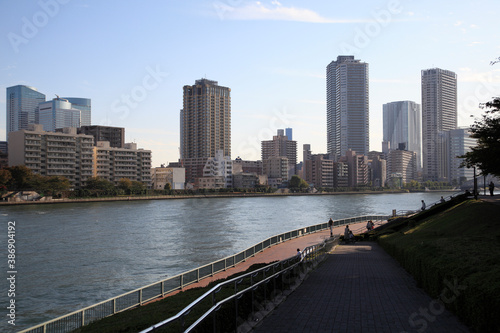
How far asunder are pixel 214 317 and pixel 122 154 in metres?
145

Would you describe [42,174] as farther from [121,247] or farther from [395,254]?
[395,254]

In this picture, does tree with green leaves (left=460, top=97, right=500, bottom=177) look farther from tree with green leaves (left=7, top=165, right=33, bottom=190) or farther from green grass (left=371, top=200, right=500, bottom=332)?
tree with green leaves (left=7, top=165, right=33, bottom=190)

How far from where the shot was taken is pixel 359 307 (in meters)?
11.5

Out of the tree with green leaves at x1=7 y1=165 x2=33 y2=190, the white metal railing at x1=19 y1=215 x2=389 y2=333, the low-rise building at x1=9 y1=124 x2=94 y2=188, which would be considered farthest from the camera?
the low-rise building at x1=9 y1=124 x2=94 y2=188

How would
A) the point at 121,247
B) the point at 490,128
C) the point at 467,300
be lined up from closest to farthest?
the point at 467,300
the point at 490,128
the point at 121,247

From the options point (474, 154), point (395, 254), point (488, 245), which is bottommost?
point (395, 254)

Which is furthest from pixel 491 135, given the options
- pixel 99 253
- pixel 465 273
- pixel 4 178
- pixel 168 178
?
pixel 168 178

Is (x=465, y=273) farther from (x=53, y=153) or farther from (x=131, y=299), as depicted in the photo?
(x=53, y=153)

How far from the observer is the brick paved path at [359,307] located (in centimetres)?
966

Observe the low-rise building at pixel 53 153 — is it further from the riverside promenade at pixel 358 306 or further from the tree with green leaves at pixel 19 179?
the riverside promenade at pixel 358 306

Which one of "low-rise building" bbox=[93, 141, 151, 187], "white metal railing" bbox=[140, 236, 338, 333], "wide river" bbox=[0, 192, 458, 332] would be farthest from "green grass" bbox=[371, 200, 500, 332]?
"low-rise building" bbox=[93, 141, 151, 187]

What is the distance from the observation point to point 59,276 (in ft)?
105

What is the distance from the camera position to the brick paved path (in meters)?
9.66

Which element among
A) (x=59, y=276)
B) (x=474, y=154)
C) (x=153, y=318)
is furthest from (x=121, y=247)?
(x=153, y=318)
